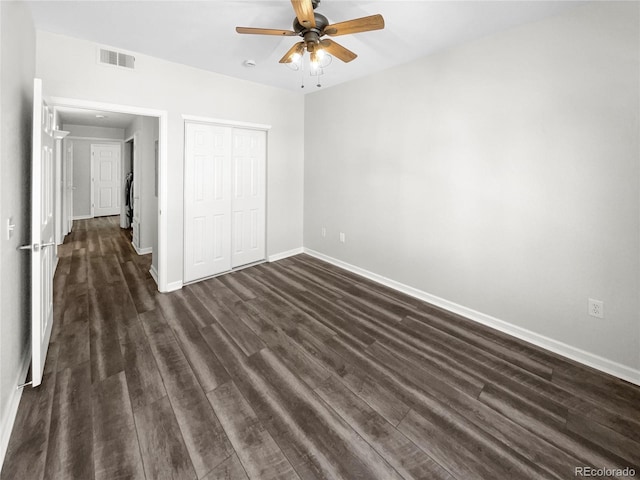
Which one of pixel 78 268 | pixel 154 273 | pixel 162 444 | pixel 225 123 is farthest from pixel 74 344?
pixel 225 123

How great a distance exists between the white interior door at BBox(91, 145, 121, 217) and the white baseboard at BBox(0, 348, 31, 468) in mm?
8172

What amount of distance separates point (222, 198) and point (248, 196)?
0.44 meters

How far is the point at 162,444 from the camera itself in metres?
1.61

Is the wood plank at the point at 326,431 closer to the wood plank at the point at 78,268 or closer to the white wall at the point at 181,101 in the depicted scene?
the white wall at the point at 181,101

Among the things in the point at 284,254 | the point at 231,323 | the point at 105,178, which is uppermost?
the point at 105,178

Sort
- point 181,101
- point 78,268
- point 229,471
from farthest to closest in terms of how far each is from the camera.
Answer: point 78,268 → point 181,101 → point 229,471

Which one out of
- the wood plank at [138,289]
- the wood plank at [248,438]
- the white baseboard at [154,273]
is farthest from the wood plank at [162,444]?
the white baseboard at [154,273]

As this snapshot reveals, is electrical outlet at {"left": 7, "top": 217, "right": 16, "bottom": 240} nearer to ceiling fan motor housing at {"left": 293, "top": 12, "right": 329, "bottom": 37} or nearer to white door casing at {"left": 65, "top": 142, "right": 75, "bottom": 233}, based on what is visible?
ceiling fan motor housing at {"left": 293, "top": 12, "right": 329, "bottom": 37}

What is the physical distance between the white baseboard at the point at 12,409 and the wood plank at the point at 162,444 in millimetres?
575

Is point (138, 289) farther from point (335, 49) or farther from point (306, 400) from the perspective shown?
point (335, 49)

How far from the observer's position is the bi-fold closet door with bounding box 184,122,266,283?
387 centimetres

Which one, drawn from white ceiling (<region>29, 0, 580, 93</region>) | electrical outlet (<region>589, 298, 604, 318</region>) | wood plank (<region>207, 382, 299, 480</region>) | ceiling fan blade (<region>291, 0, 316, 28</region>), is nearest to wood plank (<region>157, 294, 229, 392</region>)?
wood plank (<region>207, 382, 299, 480</region>)

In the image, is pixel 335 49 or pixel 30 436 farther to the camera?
pixel 335 49

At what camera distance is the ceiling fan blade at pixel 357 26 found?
1921mm
